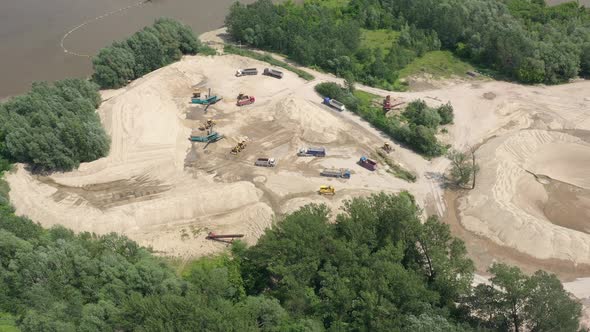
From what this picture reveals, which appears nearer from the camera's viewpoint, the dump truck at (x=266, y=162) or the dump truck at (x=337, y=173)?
the dump truck at (x=337, y=173)

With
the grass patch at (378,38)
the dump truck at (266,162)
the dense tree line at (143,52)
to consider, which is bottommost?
the dump truck at (266,162)

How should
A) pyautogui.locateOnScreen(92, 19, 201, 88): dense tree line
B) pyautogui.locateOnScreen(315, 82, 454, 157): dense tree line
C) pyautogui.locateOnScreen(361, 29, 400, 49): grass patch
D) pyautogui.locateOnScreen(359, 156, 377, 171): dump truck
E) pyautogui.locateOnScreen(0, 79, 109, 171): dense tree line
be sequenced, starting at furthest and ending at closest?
pyautogui.locateOnScreen(361, 29, 400, 49): grass patch
pyautogui.locateOnScreen(92, 19, 201, 88): dense tree line
pyautogui.locateOnScreen(315, 82, 454, 157): dense tree line
pyautogui.locateOnScreen(359, 156, 377, 171): dump truck
pyautogui.locateOnScreen(0, 79, 109, 171): dense tree line

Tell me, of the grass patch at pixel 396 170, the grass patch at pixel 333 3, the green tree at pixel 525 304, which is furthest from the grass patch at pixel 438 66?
the green tree at pixel 525 304

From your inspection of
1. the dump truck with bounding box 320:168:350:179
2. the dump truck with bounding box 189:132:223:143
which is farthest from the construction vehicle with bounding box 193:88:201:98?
the dump truck with bounding box 320:168:350:179

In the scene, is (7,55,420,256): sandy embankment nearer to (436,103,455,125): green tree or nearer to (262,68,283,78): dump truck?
(262,68,283,78): dump truck

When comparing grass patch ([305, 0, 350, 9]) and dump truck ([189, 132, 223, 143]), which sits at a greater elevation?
grass patch ([305, 0, 350, 9])

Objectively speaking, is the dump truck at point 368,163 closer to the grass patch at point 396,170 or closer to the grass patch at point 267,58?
the grass patch at point 396,170
